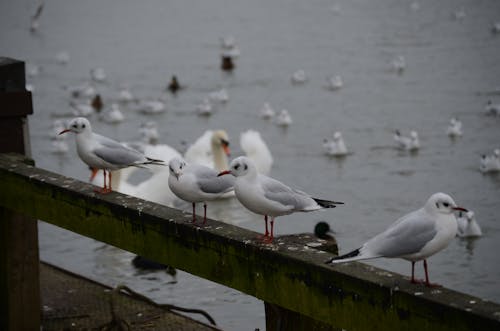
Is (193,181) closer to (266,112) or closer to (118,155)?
(118,155)

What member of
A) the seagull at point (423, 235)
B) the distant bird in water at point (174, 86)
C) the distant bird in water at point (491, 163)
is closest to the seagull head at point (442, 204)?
the seagull at point (423, 235)

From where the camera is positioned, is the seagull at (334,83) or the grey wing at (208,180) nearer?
the grey wing at (208,180)

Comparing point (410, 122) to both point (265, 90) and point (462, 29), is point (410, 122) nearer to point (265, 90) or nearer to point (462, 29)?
point (265, 90)

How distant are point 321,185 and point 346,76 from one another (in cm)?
800

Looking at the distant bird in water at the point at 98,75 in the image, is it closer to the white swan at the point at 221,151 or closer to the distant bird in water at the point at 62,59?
the distant bird in water at the point at 62,59

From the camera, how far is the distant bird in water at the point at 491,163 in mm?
13344

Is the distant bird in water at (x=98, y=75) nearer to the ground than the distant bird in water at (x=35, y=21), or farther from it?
nearer to the ground

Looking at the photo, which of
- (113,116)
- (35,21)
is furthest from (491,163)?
(35,21)

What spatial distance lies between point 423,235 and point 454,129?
1145 cm

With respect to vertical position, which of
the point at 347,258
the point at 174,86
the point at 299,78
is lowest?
the point at 174,86

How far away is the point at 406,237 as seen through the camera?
4.14 metres

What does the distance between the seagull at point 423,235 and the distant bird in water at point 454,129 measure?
37.3 ft

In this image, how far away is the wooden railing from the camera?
3.65m

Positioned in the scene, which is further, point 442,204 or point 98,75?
point 98,75
